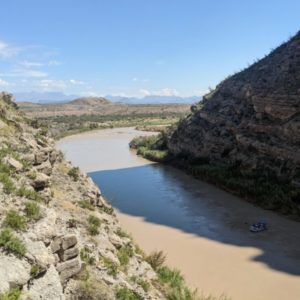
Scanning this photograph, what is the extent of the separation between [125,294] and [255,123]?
2674 cm

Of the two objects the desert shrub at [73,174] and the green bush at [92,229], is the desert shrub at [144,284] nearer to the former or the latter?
the green bush at [92,229]

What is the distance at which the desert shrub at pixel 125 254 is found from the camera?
44.2 feet

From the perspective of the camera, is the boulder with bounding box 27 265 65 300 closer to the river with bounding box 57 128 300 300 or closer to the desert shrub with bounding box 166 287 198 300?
the desert shrub with bounding box 166 287 198 300

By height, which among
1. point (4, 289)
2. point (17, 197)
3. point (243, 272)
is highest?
point (17, 197)

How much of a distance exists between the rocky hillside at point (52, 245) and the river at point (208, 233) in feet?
13.2

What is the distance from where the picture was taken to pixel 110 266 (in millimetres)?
11828

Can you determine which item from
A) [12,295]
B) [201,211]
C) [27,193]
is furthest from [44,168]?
[201,211]

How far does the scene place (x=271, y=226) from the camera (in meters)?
23.8

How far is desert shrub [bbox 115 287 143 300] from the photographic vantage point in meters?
10.5

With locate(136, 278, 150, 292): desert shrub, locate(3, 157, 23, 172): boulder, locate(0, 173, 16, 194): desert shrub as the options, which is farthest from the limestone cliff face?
locate(0, 173, 16, 194): desert shrub

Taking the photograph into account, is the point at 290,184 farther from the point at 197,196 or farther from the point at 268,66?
the point at 268,66

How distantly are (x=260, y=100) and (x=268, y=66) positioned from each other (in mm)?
7116

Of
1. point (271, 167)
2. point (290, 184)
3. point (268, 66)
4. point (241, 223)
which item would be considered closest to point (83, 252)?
point (241, 223)

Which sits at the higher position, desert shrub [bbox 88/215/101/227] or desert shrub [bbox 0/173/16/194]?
desert shrub [bbox 0/173/16/194]
